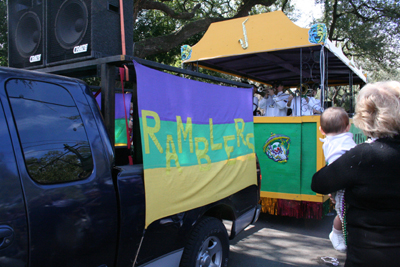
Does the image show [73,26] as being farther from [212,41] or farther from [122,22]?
[212,41]

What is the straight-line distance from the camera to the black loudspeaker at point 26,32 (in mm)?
3195

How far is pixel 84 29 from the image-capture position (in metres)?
2.83

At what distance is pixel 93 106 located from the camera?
209 centimetres

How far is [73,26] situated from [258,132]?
3.77m

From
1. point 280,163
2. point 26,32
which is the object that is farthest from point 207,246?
point 280,163

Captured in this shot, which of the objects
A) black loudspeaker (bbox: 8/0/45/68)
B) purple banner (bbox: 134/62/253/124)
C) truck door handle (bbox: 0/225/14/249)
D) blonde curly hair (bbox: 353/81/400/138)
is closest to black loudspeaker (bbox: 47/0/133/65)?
black loudspeaker (bbox: 8/0/45/68)

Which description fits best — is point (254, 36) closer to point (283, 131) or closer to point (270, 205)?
point (283, 131)

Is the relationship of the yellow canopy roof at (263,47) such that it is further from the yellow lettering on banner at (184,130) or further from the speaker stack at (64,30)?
the speaker stack at (64,30)

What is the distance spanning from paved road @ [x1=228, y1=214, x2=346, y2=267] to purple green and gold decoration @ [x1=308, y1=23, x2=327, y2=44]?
327cm

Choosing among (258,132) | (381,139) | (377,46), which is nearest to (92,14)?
(381,139)

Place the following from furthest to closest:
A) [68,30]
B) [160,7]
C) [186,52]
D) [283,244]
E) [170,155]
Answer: [160,7] → [186,52] → [283,244] → [68,30] → [170,155]

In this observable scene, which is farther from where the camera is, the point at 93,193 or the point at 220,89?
the point at 220,89

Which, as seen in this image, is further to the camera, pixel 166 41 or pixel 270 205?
pixel 166 41

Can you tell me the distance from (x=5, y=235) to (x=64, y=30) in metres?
2.19
